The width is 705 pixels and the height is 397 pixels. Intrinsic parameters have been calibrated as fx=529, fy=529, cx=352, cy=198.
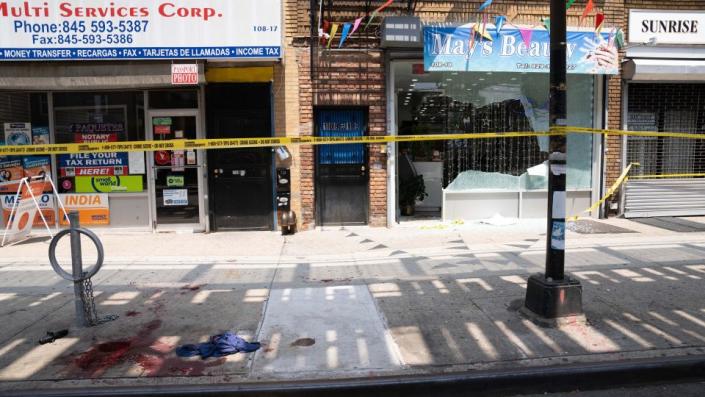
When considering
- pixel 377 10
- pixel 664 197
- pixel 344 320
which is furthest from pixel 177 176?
pixel 664 197

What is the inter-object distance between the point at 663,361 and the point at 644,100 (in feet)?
28.2

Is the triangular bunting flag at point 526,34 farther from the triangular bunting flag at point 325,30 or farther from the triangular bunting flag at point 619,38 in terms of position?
the triangular bunting flag at point 325,30

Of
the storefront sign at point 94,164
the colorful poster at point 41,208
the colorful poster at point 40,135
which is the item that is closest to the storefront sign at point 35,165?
the storefront sign at point 94,164

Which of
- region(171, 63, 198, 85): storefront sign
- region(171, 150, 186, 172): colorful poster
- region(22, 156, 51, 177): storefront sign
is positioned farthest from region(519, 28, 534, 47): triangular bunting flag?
region(22, 156, 51, 177): storefront sign

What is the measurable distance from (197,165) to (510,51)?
20.8ft

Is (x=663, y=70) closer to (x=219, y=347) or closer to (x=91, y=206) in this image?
(x=219, y=347)

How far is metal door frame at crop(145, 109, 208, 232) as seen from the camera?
9.98 m

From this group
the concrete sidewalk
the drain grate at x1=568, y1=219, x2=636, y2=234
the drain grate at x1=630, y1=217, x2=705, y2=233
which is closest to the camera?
the concrete sidewalk

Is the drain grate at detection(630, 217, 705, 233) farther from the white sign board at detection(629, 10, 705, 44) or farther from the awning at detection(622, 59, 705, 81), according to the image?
the white sign board at detection(629, 10, 705, 44)

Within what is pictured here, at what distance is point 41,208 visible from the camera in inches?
395

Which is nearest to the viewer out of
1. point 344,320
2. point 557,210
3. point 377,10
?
point 557,210

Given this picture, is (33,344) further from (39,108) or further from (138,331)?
(39,108)

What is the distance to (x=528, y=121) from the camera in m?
11.0

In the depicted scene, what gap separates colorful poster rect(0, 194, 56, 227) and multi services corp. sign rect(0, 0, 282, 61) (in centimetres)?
259
